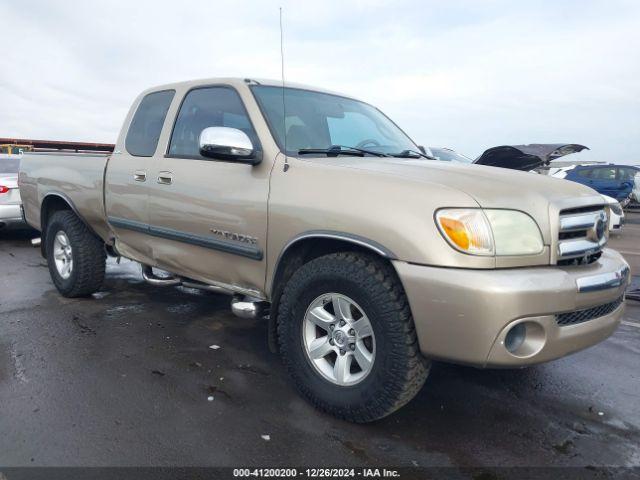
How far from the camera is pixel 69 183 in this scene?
4.68 metres

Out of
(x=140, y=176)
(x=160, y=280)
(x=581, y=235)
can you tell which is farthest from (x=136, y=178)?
(x=581, y=235)

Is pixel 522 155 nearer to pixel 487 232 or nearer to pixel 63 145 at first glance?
pixel 487 232

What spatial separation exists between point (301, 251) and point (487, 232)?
1043 mm

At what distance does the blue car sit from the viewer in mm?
16641

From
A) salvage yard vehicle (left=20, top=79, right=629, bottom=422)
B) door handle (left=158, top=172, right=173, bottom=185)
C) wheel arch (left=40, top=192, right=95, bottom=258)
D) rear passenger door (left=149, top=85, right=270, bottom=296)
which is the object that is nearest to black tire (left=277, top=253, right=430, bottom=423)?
salvage yard vehicle (left=20, top=79, right=629, bottom=422)

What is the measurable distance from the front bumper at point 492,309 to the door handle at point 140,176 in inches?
89.1

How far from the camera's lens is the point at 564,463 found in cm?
243

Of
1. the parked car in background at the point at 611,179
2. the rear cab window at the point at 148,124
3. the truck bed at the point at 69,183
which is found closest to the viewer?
the rear cab window at the point at 148,124

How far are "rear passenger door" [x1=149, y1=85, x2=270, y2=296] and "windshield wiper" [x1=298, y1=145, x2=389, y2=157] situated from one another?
30 centimetres

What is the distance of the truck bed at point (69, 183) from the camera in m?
4.41

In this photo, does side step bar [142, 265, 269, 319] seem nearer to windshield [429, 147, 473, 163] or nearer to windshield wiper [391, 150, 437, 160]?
windshield wiper [391, 150, 437, 160]

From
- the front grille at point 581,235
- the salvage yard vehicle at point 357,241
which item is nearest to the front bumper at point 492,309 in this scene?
the salvage yard vehicle at point 357,241

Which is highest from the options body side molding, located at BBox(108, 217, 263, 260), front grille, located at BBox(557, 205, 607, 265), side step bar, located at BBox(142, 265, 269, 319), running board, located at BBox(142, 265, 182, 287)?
front grille, located at BBox(557, 205, 607, 265)

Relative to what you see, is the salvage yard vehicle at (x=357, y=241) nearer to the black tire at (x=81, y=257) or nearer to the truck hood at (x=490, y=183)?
the truck hood at (x=490, y=183)
